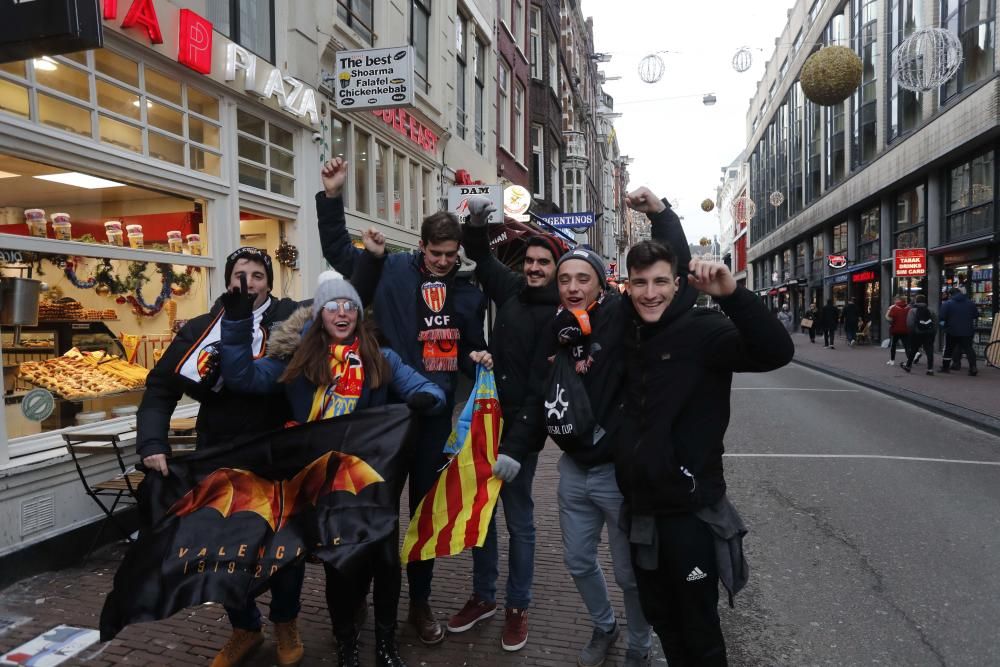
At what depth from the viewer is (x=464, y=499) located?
3258mm

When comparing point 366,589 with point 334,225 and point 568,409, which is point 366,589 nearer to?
point 568,409

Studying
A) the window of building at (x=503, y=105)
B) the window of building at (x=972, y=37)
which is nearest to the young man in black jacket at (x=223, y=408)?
the window of building at (x=503, y=105)

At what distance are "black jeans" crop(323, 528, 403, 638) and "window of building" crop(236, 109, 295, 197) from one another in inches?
209

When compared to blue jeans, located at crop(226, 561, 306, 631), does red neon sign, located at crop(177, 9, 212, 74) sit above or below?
above

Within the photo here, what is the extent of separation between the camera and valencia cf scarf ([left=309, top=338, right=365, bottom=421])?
302 cm

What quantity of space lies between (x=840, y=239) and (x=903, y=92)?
37.0 ft

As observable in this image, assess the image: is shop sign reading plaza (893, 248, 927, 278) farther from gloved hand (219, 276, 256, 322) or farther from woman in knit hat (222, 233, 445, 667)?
gloved hand (219, 276, 256, 322)

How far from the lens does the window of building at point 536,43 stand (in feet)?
75.1

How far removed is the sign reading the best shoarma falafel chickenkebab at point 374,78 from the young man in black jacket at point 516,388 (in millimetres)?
5289

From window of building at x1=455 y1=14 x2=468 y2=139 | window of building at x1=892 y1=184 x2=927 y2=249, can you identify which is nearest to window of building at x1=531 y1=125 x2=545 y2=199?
window of building at x1=455 y1=14 x2=468 y2=139

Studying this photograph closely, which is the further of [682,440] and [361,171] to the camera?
[361,171]

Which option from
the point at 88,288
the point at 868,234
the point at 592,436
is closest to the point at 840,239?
the point at 868,234

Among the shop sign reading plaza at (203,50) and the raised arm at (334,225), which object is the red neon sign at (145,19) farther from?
the raised arm at (334,225)

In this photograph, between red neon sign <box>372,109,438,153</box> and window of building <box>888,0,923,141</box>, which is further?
window of building <box>888,0,923,141</box>
